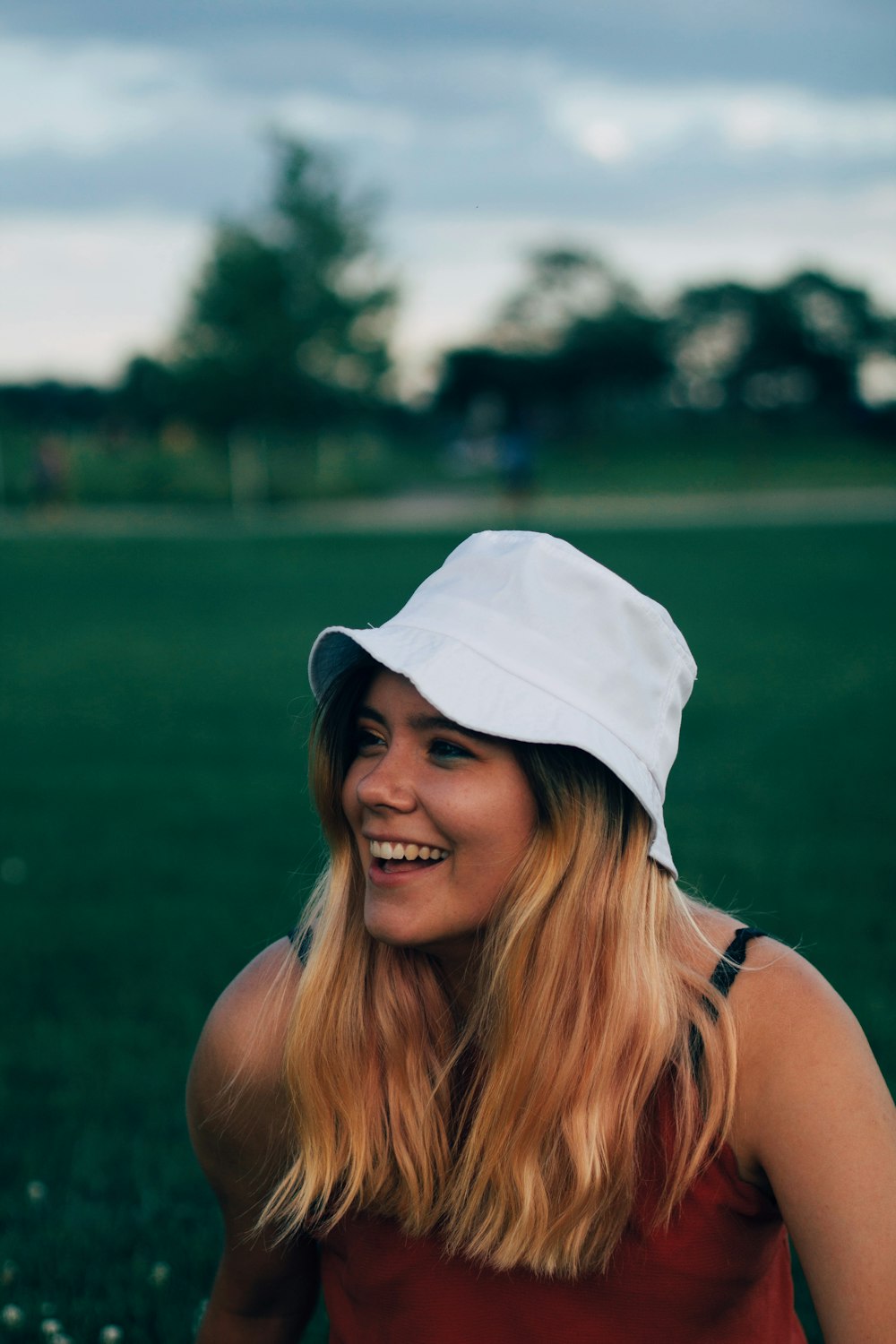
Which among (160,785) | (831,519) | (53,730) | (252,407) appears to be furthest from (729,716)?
(252,407)

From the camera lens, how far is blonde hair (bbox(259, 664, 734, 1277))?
6.44 feet

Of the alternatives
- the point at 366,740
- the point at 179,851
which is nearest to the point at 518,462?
the point at 179,851

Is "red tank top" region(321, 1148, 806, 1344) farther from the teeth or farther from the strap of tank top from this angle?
the teeth

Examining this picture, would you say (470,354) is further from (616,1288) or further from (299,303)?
(616,1288)

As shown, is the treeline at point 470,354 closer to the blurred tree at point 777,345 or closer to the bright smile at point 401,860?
the blurred tree at point 777,345

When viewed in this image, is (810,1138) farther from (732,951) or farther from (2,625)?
(2,625)

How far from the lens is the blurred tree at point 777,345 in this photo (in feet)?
243

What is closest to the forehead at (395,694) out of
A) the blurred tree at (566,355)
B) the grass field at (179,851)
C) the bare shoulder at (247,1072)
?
the bare shoulder at (247,1072)

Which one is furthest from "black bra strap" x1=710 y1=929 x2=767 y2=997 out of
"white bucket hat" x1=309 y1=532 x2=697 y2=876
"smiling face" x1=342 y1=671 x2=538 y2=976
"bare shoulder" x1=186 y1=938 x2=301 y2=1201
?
"bare shoulder" x1=186 y1=938 x2=301 y2=1201

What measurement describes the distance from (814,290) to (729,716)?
73301 millimetres

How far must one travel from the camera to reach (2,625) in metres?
16.9

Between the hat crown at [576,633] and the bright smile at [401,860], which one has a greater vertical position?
the hat crown at [576,633]

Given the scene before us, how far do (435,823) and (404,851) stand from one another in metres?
0.07

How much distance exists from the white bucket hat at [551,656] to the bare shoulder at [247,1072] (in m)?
0.58
